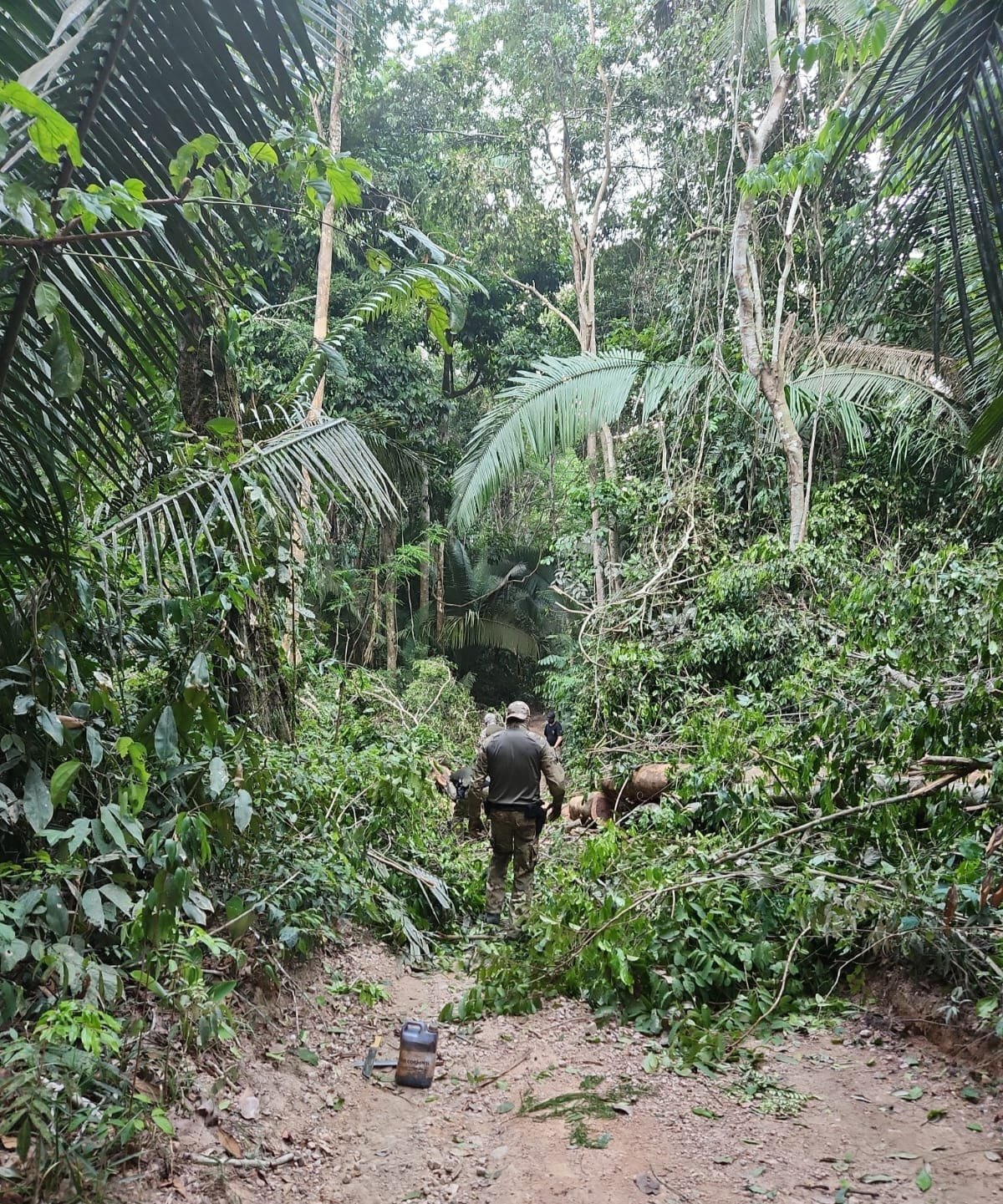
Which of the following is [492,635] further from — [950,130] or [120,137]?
[120,137]

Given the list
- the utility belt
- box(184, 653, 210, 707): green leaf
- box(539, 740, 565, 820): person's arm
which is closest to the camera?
box(184, 653, 210, 707): green leaf

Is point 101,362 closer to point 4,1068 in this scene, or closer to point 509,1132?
point 4,1068

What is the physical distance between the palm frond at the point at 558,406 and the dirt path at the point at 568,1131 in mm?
8283

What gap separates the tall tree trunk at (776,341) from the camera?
9.39 meters

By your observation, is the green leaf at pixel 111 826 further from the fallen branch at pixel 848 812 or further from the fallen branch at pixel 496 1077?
the fallen branch at pixel 848 812

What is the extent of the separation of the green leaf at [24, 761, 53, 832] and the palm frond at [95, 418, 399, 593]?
38.6 inches

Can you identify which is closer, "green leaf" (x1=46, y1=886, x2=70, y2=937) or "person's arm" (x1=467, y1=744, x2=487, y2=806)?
"green leaf" (x1=46, y1=886, x2=70, y2=937)

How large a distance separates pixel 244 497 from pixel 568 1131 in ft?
10.9

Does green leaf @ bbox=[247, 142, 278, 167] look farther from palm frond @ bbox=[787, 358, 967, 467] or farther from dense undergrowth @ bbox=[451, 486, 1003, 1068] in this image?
palm frond @ bbox=[787, 358, 967, 467]

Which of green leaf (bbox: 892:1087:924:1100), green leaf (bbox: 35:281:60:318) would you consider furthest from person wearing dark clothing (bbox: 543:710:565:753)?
green leaf (bbox: 35:281:60:318)

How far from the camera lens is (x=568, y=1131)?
10.1 ft

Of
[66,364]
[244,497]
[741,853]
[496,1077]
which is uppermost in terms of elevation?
[66,364]

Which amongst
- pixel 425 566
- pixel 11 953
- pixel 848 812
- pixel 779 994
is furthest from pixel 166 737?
pixel 425 566

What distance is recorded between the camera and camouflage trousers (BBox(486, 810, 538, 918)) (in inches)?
236
